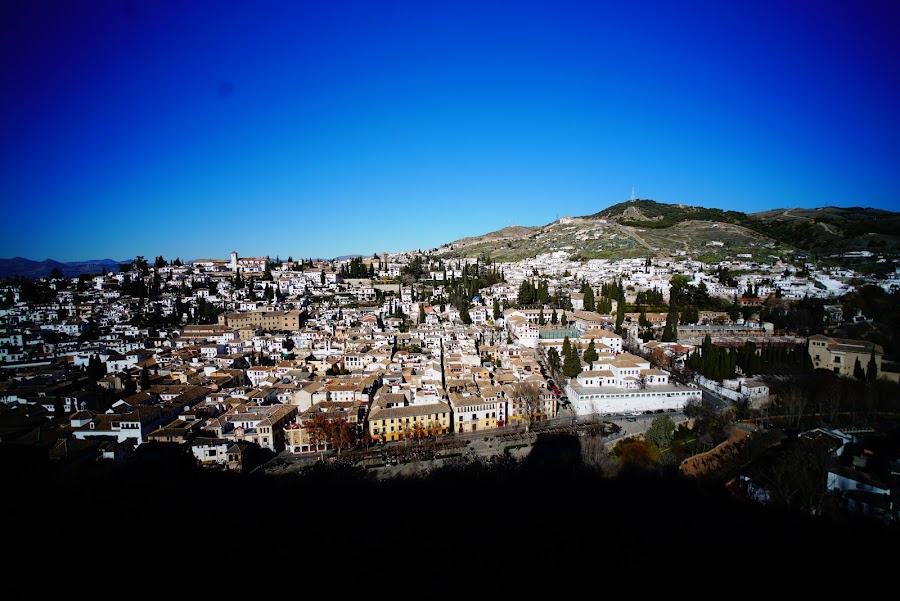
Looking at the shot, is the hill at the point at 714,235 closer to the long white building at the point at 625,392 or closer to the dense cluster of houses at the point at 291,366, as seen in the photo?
the dense cluster of houses at the point at 291,366

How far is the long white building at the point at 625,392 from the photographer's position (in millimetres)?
16391

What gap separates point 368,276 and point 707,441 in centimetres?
3365

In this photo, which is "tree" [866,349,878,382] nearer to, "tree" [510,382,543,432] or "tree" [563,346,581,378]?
"tree" [563,346,581,378]

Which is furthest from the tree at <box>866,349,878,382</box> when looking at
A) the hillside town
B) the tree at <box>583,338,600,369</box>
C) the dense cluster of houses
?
the tree at <box>583,338,600,369</box>

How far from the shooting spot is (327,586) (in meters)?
4.69

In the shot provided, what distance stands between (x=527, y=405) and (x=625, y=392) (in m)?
3.80

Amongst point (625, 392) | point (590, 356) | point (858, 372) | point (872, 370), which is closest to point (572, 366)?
point (590, 356)

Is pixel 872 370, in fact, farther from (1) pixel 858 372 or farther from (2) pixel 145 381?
(2) pixel 145 381

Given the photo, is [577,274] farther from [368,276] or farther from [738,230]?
[738,230]

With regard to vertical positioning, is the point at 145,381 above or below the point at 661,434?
above

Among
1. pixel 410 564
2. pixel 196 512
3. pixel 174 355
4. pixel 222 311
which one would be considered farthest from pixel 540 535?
pixel 222 311

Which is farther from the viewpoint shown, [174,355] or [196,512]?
[174,355]

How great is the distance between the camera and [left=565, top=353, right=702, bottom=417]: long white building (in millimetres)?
16391

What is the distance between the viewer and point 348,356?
832 inches
